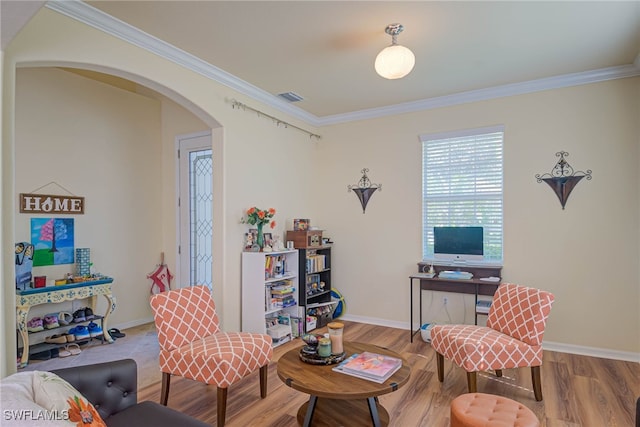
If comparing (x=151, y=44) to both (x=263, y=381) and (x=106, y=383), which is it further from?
(x=263, y=381)

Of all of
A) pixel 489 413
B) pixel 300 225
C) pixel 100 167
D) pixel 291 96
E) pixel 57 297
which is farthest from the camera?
pixel 300 225

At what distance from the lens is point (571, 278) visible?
384 centimetres

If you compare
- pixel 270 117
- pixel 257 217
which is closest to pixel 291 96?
pixel 270 117

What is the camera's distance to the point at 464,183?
4406 millimetres

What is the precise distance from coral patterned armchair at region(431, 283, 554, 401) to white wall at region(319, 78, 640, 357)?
1.26 metres

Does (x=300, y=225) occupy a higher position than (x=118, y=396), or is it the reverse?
(x=300, y=225)

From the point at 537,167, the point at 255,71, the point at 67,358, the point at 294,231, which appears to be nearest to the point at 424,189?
the point at 537,167

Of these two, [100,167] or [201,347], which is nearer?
[201,347]

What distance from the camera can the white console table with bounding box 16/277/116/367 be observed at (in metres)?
3.38

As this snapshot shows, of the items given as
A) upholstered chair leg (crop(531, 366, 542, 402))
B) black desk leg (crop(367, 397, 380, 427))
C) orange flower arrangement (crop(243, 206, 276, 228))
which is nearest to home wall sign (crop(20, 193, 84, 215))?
orange flower arrangement (crop(243, 206, 276, 228))

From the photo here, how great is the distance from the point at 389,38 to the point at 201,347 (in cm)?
281

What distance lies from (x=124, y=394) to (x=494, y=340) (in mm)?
2513

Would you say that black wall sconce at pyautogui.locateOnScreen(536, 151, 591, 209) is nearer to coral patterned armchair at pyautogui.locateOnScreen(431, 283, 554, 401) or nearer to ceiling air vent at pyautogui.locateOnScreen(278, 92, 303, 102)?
coral patterned armchair at pyautogui.locateOnScreen(431, 283, 554, 401)

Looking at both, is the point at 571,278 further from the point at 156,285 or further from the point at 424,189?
the point at 156,285
